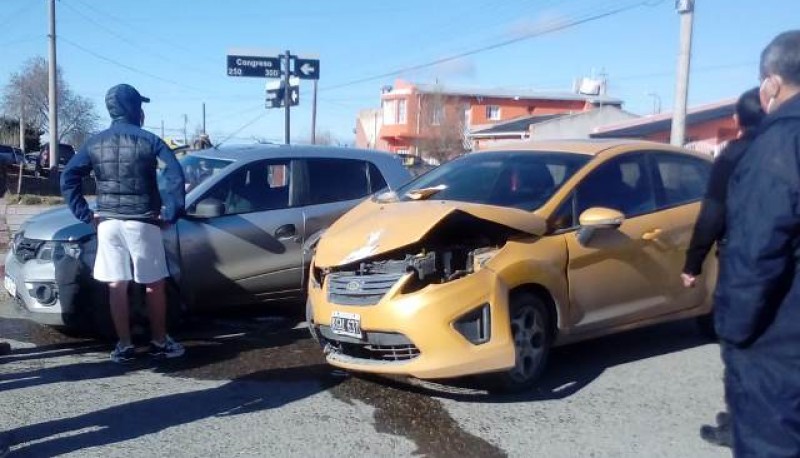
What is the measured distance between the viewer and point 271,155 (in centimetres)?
705

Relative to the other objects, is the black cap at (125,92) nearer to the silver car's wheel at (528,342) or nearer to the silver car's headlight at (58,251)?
the silver car's headlight at (58,251)

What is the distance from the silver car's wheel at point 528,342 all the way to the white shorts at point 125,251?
8.47 ft

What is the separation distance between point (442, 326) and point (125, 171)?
97.8 inches

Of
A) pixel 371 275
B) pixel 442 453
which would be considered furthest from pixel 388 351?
pixel 442 453

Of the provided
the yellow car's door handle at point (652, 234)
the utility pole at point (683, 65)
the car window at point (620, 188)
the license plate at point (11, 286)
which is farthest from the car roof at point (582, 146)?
the utility pole at point (683, 65)

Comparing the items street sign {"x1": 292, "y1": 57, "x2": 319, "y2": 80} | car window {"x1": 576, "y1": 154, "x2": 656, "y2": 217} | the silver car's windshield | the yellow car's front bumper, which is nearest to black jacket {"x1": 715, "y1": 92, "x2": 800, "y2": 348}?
the yellow car's front bumper

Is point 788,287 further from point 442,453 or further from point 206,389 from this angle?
point 206,389

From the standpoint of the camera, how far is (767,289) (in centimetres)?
243

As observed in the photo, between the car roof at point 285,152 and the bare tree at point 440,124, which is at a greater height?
the bare tree at point 440,124

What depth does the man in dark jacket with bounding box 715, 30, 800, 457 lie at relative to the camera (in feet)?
7.89

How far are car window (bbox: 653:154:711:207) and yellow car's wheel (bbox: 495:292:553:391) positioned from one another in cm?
160

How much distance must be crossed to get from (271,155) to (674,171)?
11.4 ft

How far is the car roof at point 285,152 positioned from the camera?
7.00 m

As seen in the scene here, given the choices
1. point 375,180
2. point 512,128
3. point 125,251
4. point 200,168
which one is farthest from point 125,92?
point 512,128
